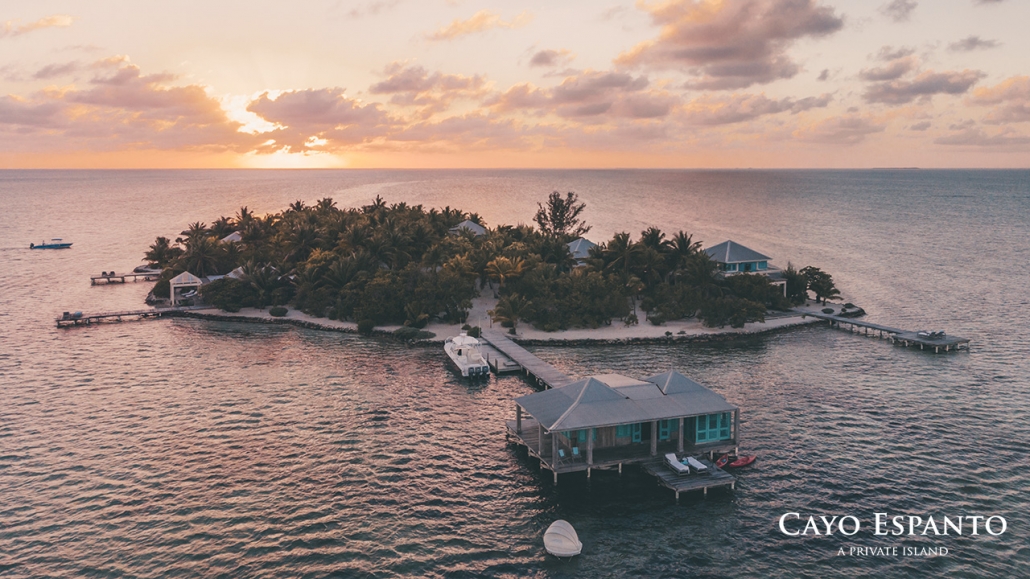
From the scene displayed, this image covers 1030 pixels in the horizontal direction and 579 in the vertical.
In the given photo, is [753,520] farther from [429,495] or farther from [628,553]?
[429,495]

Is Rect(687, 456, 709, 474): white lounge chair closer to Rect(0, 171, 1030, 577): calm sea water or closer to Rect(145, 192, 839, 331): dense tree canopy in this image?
Rect(0, 171, 1030, 577): calm sea water

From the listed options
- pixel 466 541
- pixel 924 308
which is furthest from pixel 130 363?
pixel 924 308

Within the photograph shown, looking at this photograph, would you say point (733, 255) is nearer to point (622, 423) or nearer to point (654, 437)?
point (654, 437)

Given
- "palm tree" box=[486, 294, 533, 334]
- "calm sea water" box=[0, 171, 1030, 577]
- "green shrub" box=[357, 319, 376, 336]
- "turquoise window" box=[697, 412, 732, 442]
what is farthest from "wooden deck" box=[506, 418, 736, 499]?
"green shrub" box=[357, 319, 376, 336]

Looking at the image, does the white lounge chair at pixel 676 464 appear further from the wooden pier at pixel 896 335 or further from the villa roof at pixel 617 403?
the wooden pier at pixel 896 335

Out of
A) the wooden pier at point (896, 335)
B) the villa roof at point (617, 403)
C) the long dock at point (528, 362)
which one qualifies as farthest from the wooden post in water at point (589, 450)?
the wooden pier at point (896, 335)

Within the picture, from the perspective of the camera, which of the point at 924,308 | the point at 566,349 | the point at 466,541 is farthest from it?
the point at 924,308

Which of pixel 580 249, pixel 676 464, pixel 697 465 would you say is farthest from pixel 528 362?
pixel 580 249
